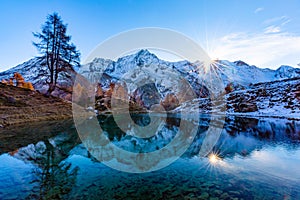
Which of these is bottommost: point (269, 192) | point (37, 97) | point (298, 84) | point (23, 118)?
point (269, 192)

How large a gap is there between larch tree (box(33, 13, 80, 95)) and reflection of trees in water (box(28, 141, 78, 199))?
25465 mm

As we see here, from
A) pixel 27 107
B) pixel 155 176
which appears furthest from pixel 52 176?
pixel 27 107

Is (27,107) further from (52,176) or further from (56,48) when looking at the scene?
(52,176)

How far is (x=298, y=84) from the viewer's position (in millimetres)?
55062

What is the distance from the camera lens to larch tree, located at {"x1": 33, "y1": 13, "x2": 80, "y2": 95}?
3350 cm

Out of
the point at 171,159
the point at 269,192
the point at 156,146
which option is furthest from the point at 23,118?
the point at 269,192

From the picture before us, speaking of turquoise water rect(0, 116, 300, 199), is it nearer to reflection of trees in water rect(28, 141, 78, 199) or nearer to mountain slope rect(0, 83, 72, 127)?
reflection of trees in water rect(28, 141, 78, 199)

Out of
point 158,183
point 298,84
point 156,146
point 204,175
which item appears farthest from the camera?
point 298,84

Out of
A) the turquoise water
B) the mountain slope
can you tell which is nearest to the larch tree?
the mountain slope

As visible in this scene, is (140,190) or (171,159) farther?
(171,159)

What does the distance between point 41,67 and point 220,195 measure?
3728 cm

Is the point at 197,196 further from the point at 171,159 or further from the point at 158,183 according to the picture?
the point at 171,159

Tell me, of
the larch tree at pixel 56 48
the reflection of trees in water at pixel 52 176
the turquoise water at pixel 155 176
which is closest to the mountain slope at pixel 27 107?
the larch tree at pixel 56 48

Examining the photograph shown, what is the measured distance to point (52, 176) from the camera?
9.00 m
